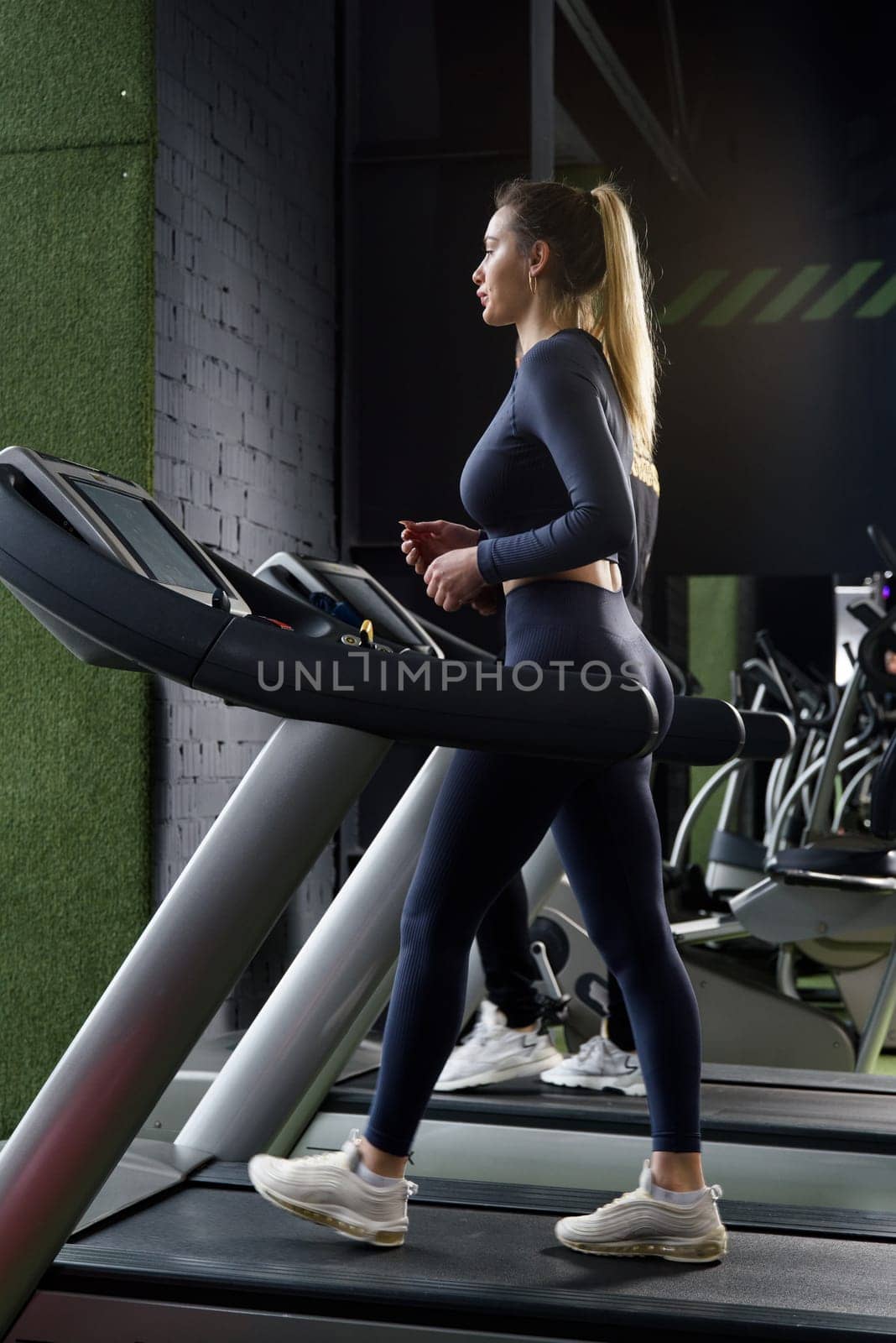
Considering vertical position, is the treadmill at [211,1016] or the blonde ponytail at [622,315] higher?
the blonde ponytail at [622,315]

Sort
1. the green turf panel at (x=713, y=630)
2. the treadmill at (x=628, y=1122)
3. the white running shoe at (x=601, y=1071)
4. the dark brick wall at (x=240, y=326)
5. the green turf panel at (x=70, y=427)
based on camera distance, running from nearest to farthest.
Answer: the treadmill at (x=628, y=1122), the white running shoe at (x=601, y=1071), the green turf panel at (x=70, y=427), the dark brick wall at (x=240, y=326), the green turf panel at (x=713, y=630)

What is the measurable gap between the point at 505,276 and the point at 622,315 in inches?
6.1

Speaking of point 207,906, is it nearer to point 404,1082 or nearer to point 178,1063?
point 178,1063

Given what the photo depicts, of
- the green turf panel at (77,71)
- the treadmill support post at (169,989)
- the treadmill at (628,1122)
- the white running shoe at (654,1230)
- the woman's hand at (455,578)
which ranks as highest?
the green turf panel at (77,71)

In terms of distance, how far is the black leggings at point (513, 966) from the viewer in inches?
113

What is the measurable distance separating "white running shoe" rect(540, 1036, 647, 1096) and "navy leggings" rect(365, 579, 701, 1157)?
44.1 inches

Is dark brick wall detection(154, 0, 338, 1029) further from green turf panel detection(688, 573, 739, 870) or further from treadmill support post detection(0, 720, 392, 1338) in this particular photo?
green turf panel detection(688, 573, 739, 870)

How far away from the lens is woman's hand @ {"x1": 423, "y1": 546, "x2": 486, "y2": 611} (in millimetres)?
1692

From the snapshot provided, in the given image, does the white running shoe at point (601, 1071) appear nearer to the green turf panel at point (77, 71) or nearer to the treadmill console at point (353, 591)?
the treadmill console at point (353, 591)

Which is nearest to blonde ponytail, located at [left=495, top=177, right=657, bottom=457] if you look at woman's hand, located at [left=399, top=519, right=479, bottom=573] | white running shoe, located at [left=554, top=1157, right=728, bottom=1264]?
woman's hand, located at [left=399, top=519, right=479, bottom=573]

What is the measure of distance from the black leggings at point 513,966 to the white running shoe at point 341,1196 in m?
1.15

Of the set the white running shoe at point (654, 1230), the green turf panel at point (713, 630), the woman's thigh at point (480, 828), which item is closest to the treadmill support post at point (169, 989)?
the woman's thigh at point (480, 828)

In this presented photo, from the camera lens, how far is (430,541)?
1787 mm

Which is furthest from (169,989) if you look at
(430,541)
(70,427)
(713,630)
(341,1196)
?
(713,630)
